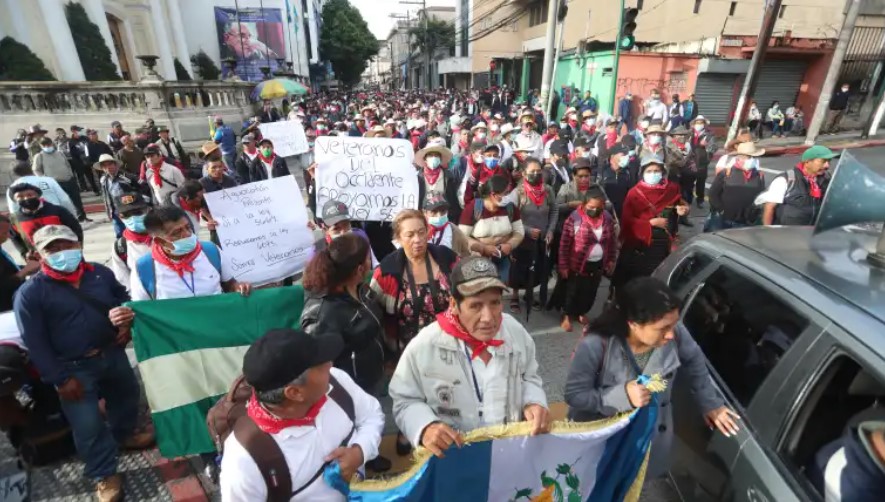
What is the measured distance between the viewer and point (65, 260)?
276 centimetres

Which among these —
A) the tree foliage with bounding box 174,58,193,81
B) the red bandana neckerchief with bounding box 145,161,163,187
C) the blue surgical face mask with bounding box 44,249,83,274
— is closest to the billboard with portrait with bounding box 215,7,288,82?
the tree foliage with bounding box 174,58,193,81

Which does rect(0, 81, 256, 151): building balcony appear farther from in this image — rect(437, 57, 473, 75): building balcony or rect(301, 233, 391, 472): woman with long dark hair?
rect(437, 57, 473, 75): building balcony

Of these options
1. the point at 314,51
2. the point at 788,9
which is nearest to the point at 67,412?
the point at 788,9

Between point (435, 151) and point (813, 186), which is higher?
point (435, 151)

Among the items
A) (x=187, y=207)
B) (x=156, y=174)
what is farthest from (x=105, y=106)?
(x=187, y=207)

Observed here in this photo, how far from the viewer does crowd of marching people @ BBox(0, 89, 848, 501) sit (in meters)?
1.74

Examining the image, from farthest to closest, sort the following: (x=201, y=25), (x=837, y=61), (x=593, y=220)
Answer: (x=201, y=25), (x=837, y=61), (x=593, y=220)

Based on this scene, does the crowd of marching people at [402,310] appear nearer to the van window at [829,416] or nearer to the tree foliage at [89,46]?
the van window at [829,416]

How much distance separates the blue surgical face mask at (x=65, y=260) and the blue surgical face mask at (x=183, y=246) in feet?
1.78

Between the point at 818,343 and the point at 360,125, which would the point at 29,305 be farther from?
the point at 360,125

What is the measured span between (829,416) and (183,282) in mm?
3765

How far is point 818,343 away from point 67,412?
4.06 metres

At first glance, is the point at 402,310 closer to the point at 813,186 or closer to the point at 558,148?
the point at 813,186

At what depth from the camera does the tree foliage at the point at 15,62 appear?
19.3 metres
